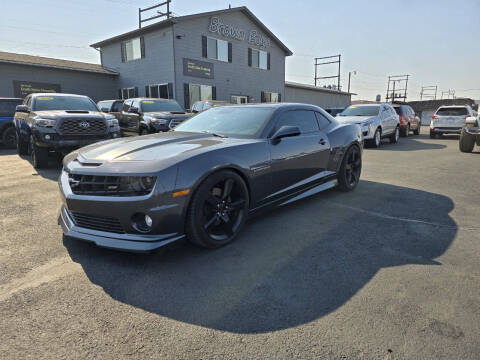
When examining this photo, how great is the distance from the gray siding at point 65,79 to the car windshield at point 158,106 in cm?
1145

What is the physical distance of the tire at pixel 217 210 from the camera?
9.52 feet

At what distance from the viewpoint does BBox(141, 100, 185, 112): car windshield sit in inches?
437

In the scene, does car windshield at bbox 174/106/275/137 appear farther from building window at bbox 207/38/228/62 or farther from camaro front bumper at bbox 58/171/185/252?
building window at bbox 207/38/228/62

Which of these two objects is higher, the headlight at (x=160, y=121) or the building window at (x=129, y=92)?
the building window at (x=129, y=92)

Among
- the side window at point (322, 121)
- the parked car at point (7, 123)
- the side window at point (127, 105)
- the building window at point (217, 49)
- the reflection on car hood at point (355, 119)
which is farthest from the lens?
the building window at point (217, 49)

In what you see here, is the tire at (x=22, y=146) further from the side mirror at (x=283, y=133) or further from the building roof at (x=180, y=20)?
the building roof at (x=180, y=20)

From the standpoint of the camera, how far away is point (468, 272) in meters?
2.73

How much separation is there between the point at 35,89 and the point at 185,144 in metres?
19.3

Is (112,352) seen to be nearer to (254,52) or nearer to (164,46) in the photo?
(164,46)

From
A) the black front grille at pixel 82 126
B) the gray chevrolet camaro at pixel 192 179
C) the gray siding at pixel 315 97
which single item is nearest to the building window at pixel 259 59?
the gray siding at pixel 315 97

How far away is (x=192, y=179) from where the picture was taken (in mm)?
2828

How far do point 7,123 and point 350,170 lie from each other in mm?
11804

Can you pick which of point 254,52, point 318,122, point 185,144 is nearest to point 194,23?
point 254,52

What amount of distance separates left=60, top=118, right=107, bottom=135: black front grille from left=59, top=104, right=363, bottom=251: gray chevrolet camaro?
12.4 feet
